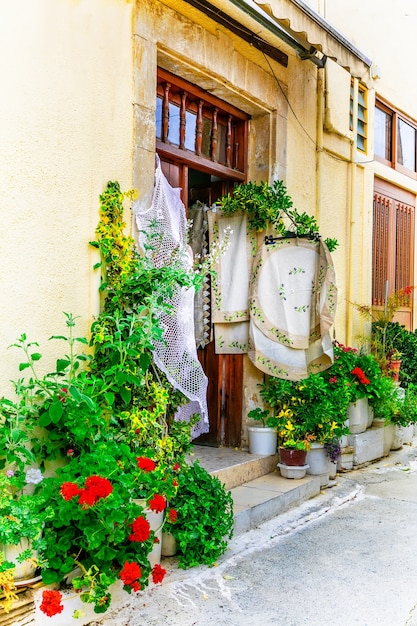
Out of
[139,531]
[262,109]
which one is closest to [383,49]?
[262,109]

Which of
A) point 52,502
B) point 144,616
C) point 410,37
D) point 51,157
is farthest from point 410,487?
point 410,37

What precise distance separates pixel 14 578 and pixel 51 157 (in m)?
2.32

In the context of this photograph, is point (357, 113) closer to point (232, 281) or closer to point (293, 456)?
point (232, 281)

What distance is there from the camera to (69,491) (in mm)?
2941

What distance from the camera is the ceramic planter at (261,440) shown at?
19.0ft

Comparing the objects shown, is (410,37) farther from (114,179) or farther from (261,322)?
(114,179)

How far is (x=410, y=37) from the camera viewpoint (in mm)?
9312

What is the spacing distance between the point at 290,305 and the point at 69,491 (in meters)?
3.34

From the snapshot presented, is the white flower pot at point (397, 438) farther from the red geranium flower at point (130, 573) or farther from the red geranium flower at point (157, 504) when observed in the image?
the red geranium flower at point (130, 573)

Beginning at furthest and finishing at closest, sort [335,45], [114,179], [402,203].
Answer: [402,203], [335,45], [114,179]

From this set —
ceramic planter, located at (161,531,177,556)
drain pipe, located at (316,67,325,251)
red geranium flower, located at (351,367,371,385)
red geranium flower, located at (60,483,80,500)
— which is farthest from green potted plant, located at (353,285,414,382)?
A: red geranium flower, located at (60,483,80,500)

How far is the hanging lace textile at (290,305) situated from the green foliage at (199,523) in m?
1.87

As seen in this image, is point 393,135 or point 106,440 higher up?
point 393,135

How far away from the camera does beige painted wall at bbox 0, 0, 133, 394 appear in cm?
350
